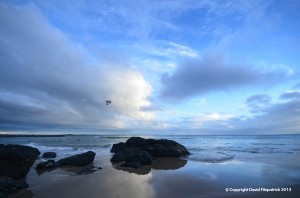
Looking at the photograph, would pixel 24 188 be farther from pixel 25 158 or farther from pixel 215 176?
pixel 215 176

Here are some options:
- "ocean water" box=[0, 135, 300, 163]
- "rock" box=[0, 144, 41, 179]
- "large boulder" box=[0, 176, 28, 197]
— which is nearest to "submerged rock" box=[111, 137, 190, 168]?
"ocean water" box=[0, 135, 300, 163]

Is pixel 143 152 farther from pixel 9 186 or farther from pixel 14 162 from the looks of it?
pixel 9 186

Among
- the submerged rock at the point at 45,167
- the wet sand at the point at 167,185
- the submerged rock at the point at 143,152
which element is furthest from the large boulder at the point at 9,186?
the submerged rock at the point at 143,152

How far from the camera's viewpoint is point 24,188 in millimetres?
11820

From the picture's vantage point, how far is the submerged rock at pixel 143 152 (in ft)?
66.4

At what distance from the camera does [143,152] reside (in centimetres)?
2216

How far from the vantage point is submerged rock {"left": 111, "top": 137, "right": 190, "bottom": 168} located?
796 inches

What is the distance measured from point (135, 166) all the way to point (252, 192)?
392 inches

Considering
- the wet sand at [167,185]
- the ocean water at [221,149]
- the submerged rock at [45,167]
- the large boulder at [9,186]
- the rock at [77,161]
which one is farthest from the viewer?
→ the ocean water at [221,149]

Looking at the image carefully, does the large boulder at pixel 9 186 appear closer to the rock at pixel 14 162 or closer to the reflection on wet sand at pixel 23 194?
the reflection on wet sand at pixel 23 194

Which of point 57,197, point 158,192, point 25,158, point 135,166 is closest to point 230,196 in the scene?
point 158,192

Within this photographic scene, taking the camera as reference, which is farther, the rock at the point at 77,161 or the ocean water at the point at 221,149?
the ocean water at the point at 221,149

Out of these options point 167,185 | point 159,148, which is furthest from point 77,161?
point 167,185

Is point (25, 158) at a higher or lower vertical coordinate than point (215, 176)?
higher
